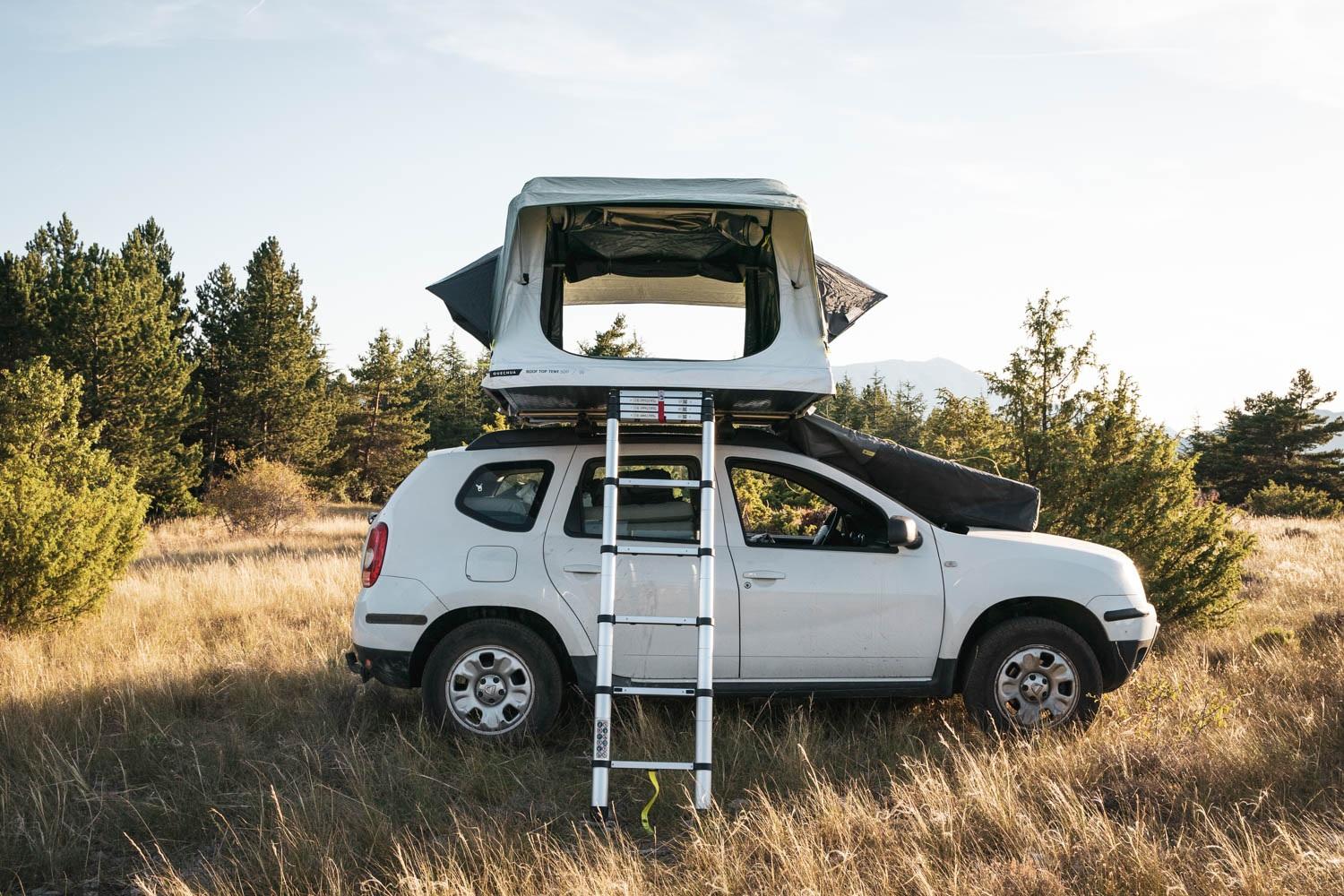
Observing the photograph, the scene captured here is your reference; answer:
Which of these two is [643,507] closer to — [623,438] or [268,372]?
[623,438]

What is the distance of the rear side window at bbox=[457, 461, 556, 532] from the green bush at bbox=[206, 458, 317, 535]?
875 inches

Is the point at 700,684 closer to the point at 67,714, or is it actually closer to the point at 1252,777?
the point at 1252,777

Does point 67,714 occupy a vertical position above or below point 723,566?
below

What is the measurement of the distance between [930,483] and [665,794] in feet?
8.71

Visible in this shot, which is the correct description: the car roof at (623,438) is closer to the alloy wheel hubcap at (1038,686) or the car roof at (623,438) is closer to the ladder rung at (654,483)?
the ladder rung at (654,483)

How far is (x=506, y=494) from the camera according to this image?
235 inches

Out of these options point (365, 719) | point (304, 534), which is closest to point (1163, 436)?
point (365, 719)

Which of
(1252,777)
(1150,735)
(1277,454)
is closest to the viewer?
(1252,777)

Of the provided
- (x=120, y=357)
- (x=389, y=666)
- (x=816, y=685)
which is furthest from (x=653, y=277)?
(x=120, y=357)

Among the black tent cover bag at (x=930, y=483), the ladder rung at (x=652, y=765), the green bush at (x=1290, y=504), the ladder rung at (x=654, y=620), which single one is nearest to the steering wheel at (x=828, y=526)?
the black tent cover bag at (x=930, y=483)

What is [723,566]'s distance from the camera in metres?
5.73

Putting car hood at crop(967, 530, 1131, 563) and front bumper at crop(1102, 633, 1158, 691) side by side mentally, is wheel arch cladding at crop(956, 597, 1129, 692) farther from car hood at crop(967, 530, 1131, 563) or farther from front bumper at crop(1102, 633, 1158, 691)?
car hood at crop(967, 530, 1131, 563)

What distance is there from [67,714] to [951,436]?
939cm

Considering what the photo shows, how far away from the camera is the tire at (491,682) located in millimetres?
5660
